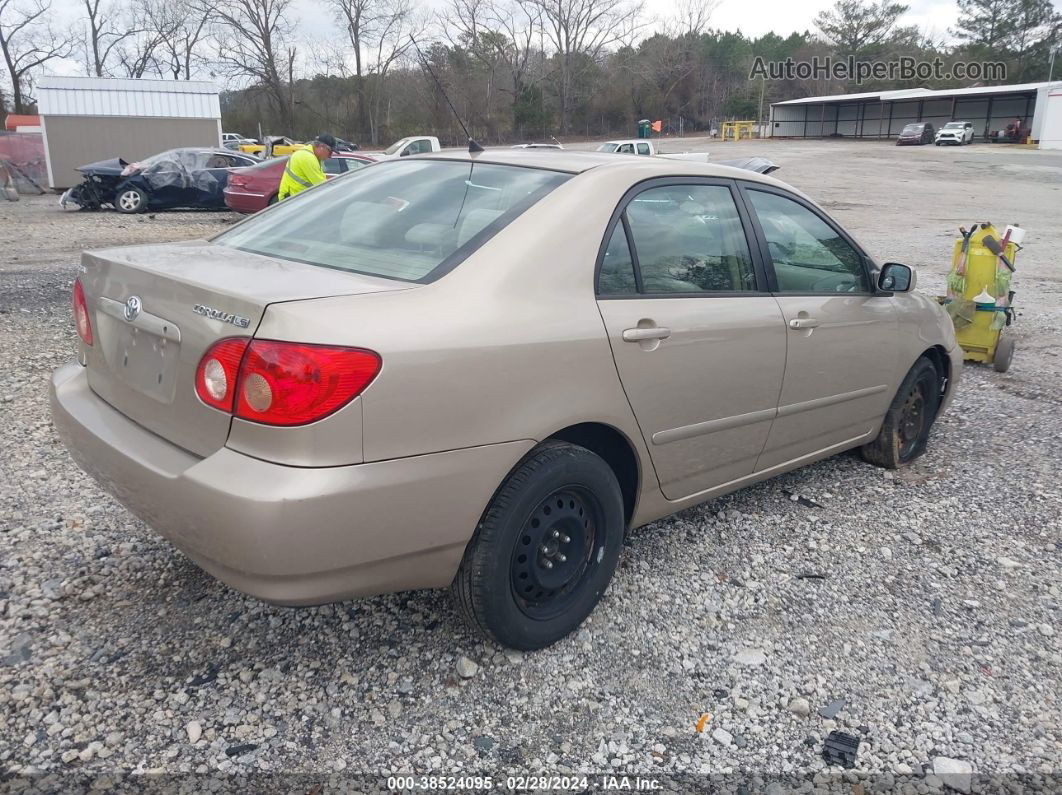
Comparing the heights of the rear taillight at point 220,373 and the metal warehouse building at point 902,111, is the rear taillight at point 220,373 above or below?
below

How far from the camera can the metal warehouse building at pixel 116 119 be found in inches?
992

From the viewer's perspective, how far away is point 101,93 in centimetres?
2600

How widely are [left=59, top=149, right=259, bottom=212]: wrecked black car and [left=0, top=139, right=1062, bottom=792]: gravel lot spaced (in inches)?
595

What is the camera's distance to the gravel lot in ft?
7.97

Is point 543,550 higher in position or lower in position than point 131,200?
lower

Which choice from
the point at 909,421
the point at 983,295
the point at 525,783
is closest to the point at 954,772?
the point at 525,783

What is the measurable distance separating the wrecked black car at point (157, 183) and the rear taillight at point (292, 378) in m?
17.5

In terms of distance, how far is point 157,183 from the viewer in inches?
705

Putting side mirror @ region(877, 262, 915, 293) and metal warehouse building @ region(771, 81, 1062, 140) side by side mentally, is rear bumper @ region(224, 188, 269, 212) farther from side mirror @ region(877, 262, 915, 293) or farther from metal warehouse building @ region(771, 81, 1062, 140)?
metal warehouse building @ region(771, 81, 1062, 140)

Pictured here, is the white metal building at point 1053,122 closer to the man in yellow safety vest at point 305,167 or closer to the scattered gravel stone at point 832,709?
the man in yellow safety vest at point 305,167

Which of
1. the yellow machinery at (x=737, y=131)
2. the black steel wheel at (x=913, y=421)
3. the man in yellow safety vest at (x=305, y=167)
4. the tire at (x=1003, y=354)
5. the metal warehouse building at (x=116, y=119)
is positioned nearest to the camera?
the black steel wheel at (x=913, y=421)

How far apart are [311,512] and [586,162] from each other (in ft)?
5.66

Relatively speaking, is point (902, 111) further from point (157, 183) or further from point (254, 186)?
point (157, 183)

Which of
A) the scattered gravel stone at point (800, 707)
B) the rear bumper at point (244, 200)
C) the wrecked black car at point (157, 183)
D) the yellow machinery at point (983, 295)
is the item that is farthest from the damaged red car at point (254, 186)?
the scattered gravel stone at point (800, 707)
